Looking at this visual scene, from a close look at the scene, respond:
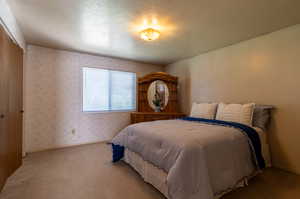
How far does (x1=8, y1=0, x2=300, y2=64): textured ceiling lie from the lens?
180 cm

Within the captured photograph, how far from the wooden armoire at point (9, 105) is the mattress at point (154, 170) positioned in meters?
1.62

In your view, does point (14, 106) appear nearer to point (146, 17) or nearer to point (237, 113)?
point (146, 17)

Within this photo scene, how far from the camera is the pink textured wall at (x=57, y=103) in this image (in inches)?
123

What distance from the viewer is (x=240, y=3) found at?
5.85 ft

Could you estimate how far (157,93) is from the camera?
4418mm

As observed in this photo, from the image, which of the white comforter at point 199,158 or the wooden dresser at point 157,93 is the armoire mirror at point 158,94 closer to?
the wooden dresser at point 157,93

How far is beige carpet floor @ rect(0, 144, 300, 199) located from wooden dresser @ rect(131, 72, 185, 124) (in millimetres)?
1877

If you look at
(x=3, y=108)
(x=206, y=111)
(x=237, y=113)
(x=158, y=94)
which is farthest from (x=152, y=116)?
(x=3, y=108)

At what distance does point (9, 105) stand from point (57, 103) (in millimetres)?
1374

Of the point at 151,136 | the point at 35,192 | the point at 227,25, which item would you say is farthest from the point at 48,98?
the point at 227,25

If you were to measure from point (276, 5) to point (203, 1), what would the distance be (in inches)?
36.5

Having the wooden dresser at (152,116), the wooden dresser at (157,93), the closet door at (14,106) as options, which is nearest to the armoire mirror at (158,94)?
the wooden dresser at (157,93)

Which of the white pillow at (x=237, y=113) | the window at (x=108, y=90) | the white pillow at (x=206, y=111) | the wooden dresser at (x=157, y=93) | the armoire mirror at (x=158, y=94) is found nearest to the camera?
the white pillow at (x=237, y=113)

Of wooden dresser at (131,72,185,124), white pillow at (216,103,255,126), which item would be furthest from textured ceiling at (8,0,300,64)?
white pillow at (216,103,255,126)
